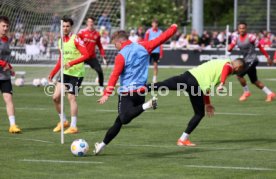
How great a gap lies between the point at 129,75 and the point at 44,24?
47.2ft

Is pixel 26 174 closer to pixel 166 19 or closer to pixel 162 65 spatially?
pixel 162 65

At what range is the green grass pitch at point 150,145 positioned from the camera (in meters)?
10.8

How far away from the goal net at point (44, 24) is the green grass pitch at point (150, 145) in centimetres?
494

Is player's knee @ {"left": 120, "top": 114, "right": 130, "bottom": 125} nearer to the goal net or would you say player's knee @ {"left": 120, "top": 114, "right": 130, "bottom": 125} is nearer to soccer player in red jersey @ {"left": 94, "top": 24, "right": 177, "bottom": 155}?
soccer player in red jersey @ {"left": 94, "top": 24, "right": 177, "bottom": 155}

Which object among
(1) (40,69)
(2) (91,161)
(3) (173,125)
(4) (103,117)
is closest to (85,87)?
(1) (40,69)

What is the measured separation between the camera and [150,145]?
44.2ft

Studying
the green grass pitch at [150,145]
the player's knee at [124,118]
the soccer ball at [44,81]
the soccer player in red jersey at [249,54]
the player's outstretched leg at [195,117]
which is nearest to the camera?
the green grass pitch at [150,145]

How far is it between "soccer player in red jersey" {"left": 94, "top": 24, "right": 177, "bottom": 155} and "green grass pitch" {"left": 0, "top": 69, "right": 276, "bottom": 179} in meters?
0.53

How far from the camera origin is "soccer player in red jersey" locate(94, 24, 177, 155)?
12.0 m

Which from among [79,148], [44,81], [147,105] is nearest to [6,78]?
[79,148]

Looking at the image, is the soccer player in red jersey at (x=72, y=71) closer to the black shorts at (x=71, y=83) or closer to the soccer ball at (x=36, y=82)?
the black shorts at (x=71, y=83)

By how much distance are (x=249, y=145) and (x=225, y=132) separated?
1.81 m

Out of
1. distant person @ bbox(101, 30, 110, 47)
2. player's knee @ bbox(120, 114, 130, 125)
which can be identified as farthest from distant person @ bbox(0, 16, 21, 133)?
distant person @ bbox(101, 30, 110, 47)

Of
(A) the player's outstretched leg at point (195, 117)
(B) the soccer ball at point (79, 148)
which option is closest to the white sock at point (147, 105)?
(B) the soccer ball at point (79, 148)
